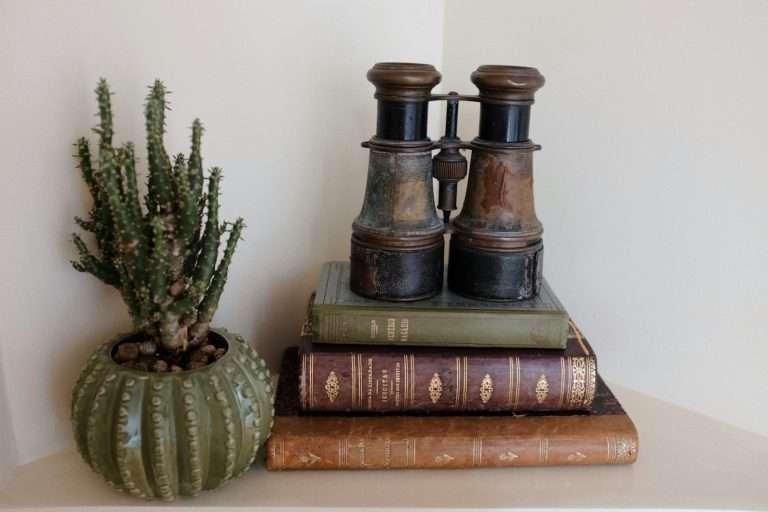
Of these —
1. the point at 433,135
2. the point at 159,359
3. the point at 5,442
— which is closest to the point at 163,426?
the point at 159,359

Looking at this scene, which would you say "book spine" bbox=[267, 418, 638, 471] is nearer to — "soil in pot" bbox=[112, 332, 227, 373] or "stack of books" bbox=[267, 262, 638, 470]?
"stack of books" bbox=[267, 262, 638, 470]

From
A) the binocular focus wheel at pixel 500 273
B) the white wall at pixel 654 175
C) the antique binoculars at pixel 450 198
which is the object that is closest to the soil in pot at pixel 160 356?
the antique binoculars at pixel 450 198

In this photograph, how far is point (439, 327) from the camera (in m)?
0.86

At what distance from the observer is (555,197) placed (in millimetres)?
1083

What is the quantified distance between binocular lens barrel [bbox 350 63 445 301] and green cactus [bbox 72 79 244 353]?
0.60 ft

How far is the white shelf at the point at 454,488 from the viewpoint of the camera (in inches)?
30.2

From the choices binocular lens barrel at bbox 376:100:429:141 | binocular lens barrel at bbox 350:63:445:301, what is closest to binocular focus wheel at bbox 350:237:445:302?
binocular lens barrel at bbox 350:63:445:301

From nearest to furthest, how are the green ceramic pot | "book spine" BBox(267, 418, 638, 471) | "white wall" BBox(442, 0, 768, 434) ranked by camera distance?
the green ceramic pot < "book spine" BBox(267, 418, 638, 471) < "white wall" BBox(442, 0, 768, 434)

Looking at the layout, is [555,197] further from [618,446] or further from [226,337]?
[226,337]

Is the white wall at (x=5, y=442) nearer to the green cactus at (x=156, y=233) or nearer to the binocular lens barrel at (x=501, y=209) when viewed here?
the green cactus at (x=156, y=233)

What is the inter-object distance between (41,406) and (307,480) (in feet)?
1.07

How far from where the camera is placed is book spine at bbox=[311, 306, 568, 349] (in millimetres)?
859

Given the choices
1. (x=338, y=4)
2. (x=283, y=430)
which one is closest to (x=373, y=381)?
(x=283, y=430)

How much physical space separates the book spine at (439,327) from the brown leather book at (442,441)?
0.09m
